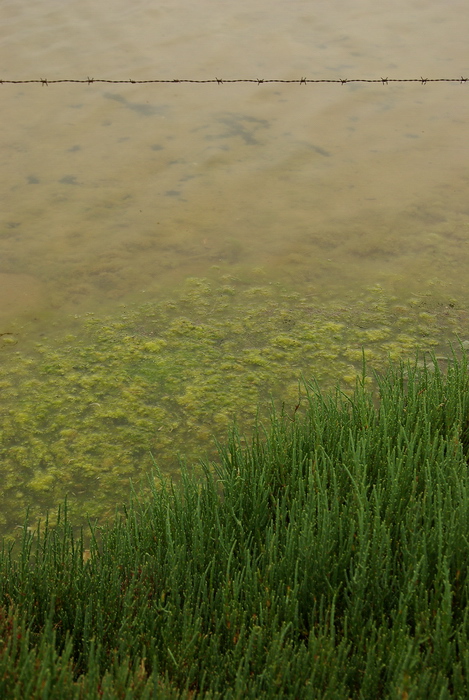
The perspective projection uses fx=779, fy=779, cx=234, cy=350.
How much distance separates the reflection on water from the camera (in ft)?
12.6

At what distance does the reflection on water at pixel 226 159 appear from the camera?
12.6 ft

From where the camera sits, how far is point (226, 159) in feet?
16.3

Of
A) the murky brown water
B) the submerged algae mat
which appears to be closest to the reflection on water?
the murky brown water

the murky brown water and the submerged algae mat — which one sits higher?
the murky brown water

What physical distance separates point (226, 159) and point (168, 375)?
87.3 inches

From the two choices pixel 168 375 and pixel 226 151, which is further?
pixel 226 151

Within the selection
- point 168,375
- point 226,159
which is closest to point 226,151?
point 226,159

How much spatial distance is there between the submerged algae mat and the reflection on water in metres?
0.13

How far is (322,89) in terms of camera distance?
5820 mm

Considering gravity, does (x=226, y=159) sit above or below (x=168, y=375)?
above

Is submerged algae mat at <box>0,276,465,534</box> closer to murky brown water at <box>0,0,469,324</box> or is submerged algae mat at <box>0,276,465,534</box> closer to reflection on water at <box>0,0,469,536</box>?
reflection on water at <box>0,0,469,536</box>

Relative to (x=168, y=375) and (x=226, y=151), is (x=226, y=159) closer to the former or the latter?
(x=226, y=151)

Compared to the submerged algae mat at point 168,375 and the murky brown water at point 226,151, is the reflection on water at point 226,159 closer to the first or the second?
the murky brown water at point 226,151

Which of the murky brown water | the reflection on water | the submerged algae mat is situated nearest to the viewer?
the submerged algae mat
